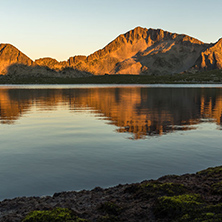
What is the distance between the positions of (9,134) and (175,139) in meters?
14.7

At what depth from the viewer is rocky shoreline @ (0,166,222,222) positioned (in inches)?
349

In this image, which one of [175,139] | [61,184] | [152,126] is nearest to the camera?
[61,184]

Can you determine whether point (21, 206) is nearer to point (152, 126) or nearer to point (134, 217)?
point (134, 217)

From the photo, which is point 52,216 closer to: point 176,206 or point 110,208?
point 110,208

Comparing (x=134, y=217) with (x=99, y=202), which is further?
(x=99, y=202)

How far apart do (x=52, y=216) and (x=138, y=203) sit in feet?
10.3

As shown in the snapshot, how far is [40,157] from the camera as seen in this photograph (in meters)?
17.7

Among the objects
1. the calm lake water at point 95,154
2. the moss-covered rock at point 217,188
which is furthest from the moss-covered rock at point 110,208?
the moss-covered rock at point 217,188

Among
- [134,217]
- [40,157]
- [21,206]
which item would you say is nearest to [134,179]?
[134,217]

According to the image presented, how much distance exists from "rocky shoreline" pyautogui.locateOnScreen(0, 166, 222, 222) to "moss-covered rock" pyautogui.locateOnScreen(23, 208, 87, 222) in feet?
0.98

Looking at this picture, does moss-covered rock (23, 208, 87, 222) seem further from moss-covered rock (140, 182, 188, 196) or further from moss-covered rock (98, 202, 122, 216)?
moss-covered rock (140, 182, 188, 196)

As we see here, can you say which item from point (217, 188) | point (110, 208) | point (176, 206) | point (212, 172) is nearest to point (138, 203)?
point (110, 208)

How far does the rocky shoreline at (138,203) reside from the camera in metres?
8.86

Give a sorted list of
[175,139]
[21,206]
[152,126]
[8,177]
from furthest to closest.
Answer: [152,126] → [175,139] → [8,177] → [21,206]
